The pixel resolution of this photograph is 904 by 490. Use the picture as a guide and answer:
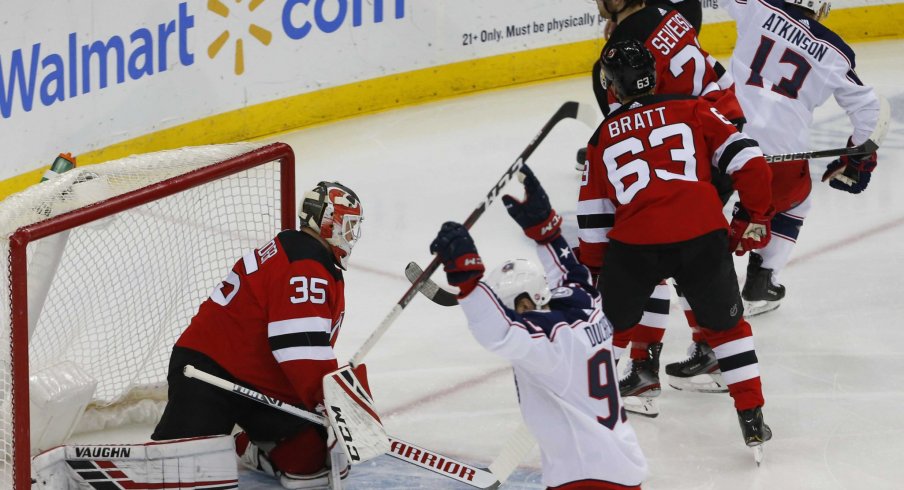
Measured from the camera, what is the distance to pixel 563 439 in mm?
2754

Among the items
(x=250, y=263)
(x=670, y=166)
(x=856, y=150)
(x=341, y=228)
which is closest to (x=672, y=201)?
(x=670, y=166)

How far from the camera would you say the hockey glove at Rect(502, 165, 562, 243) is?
2900 millimetres

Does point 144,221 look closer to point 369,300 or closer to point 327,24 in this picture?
point 369,300

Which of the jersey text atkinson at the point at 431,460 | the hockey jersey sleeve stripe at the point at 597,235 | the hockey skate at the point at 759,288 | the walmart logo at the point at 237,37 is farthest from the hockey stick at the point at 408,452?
the walmart logo at the point at 237,37

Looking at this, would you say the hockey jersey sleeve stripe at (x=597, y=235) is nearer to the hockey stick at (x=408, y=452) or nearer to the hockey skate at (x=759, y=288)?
the hockey stick at (x=408, y=452)

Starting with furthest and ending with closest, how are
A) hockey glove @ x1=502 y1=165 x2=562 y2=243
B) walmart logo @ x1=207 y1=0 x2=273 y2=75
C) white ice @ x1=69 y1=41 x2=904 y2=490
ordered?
walmart logo @ x1=207 y1=0 x2=273 y2=75, white ice @ x1=69 y1=41 x2=904 y2=490, hockey glove @ x1=502 y1=165 x2=562 y2=243

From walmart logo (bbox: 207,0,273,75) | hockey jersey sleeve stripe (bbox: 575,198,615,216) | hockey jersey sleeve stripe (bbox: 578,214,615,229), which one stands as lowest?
hockey jersey sleeve stripe (bbox: 578,214,615,229)

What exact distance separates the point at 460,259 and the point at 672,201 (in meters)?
0.93

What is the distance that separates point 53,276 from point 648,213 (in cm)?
145

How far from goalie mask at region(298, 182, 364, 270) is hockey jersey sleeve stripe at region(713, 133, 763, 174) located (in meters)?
0.92

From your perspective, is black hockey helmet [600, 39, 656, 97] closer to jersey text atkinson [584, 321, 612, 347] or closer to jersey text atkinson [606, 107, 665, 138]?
jersey text atkinson [606, 107, 665, 138]

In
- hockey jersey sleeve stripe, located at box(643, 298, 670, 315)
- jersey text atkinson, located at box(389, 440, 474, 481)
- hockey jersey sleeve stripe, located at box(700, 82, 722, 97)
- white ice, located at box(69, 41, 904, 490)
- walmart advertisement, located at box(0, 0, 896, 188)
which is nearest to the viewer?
jersey text atkinson, located at box(389, 440, 474, 481)

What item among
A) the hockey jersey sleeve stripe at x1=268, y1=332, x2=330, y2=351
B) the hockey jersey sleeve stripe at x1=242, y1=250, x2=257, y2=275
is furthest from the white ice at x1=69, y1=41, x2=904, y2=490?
the hockey jersey sleeve stripe at x1=242, y1=250, x2=257, y2=275

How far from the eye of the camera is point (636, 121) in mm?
3402
